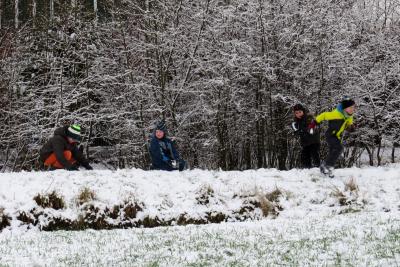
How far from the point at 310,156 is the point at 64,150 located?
6199mm

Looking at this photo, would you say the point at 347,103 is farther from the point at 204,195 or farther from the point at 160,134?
the point at 160,134

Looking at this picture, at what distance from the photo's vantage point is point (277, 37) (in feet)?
55.9

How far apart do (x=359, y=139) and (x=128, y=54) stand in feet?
29.8

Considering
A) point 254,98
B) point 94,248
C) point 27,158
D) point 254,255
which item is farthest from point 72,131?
point 27,158

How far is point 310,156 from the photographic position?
13.4 metres

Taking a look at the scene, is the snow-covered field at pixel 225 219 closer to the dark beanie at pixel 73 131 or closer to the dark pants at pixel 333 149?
the dark pants at pixel 333 149

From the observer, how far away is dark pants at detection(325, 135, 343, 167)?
11391 mm

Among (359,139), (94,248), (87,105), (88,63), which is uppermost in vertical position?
(88,63)

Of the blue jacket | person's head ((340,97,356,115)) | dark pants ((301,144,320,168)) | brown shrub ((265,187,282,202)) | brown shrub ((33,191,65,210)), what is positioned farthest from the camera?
dark pants ((301,144,320,168))

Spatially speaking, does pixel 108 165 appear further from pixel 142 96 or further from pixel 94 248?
pixel 94 248

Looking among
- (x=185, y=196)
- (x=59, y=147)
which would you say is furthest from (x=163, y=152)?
(x=59, y=147)

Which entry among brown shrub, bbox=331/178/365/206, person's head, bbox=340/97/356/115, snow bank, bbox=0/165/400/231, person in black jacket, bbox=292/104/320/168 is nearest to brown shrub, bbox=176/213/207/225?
snow bank, bbox=0/165/400/231

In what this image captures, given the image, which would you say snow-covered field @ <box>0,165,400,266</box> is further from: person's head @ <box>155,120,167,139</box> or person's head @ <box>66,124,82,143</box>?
person's head @ <box>155,120,167,139</box>

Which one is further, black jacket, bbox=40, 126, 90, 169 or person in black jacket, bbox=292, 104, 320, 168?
person in black jacket, bbox=292, 104, 320, 168
